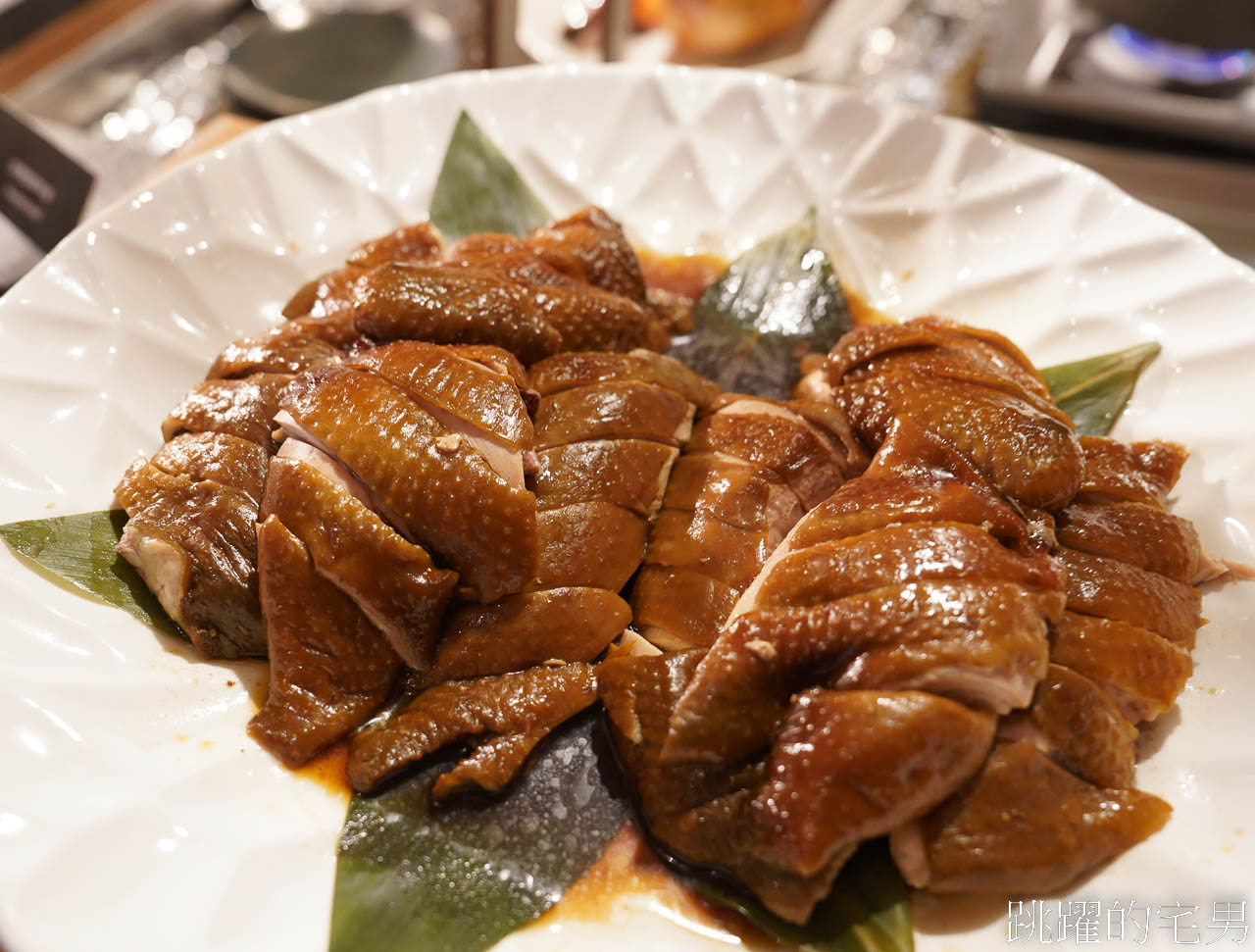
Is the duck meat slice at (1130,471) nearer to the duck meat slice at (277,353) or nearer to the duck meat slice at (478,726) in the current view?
the duck meat slice at (478,726)

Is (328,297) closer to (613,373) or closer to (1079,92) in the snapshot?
(613,373)

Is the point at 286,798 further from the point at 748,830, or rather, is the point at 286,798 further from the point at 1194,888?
the point at 1194,888

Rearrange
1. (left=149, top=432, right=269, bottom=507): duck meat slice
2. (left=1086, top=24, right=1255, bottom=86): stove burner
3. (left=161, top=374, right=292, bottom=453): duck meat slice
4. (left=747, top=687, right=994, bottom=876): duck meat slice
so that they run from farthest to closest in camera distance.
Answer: (left=1086, top=24, right=1255, bottom=86): stove burner
(left=161, top=374, right=292, bottom=453): duck meat slice
(left=149, top=432, right=269, bottom=507): duck meat slice
(left=747, top=687, right=994, bottom=876): duck meat slice

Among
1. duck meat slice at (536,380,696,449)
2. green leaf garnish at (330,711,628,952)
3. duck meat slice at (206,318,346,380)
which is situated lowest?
green leaf garnish at (330,711,628,952)

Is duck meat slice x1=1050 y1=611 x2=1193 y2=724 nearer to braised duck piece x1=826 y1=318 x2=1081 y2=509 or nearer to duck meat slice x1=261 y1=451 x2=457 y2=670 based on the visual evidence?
braised duck piece x1=826 y1=318 x2=1081 y2=509

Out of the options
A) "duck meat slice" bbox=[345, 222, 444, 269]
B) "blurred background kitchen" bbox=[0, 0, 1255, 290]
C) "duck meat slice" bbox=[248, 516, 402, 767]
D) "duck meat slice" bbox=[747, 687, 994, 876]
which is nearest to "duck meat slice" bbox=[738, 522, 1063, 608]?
"duck meat slice" bbox=[747, 687, 994, 876]
